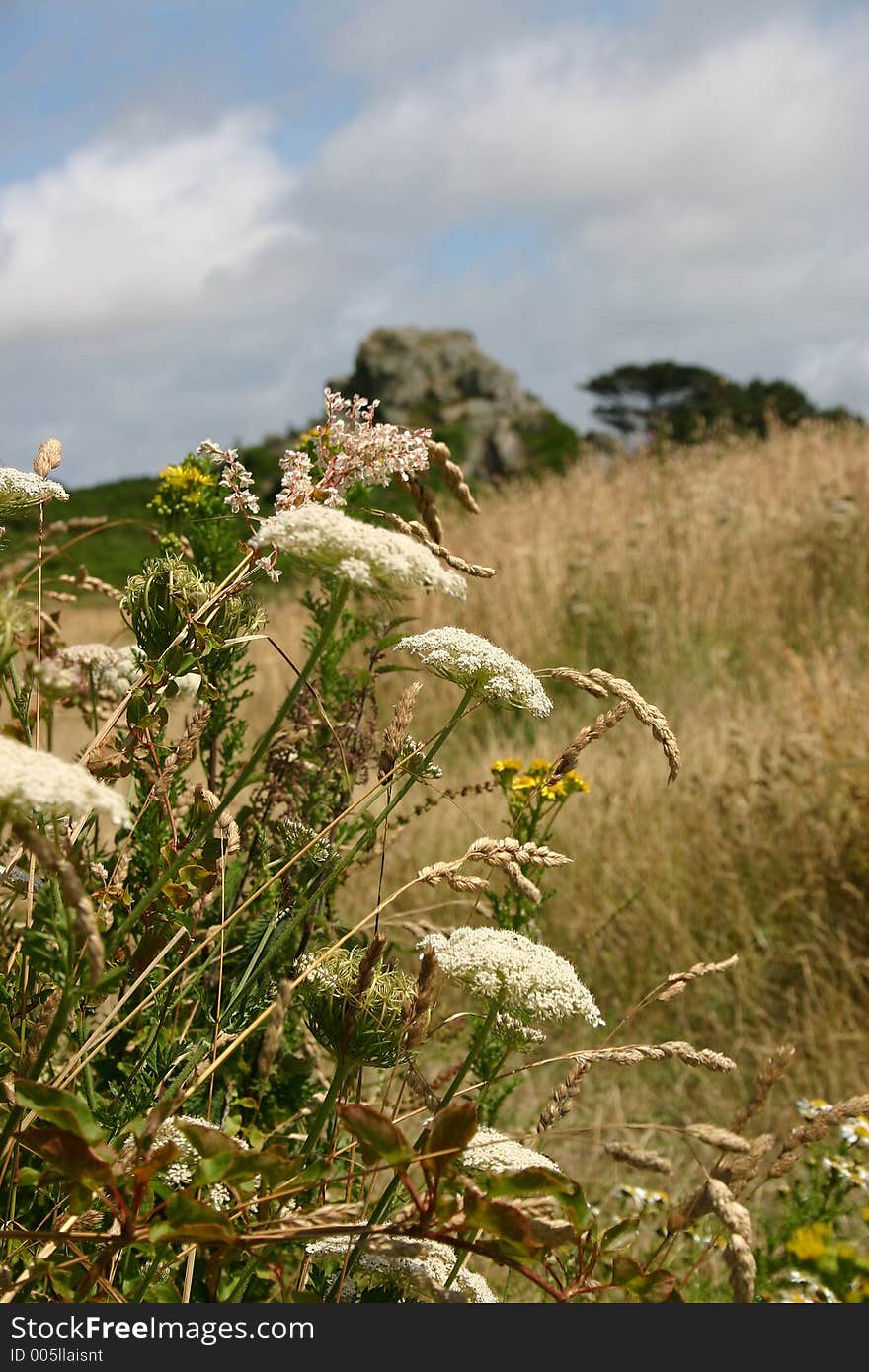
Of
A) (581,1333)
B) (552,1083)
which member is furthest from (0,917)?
(552,1083)

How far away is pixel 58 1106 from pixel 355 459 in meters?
0.69

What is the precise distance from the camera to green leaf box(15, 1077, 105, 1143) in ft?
2.40

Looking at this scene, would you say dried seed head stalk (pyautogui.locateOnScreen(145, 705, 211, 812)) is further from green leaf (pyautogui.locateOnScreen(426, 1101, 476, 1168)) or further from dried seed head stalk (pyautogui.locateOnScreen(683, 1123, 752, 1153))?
dried seed head stalk (pyautogui.locateOnScreen(683, 1123, 752, 1153))

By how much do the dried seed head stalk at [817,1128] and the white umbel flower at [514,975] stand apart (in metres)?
0.23

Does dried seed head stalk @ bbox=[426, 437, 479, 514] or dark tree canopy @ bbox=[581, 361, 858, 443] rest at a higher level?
dark tree canopy @ bbox=[581, 361, 858, 443]

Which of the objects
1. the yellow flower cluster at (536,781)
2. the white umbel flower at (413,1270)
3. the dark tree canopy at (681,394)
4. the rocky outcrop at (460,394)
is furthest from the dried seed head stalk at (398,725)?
the dark tree canopy at (681,394)

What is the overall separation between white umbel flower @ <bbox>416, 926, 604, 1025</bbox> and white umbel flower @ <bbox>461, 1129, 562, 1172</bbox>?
125mm

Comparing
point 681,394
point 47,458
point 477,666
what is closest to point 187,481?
point 47,458

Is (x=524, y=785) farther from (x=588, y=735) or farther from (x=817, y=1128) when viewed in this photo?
(x=817, y=1128)

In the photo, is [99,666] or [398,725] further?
[99,666]

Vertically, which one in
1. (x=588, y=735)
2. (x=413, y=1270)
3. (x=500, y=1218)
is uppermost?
(x=588, y=735)

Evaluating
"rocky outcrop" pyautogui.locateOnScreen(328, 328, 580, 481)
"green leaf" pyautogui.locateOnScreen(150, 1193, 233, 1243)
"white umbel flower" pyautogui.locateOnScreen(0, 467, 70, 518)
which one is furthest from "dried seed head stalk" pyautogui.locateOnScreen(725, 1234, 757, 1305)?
"rocky outcrop" pyautogui.locateOnScreen(328, 328, 580, 481)

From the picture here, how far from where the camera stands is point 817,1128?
1.08 metres

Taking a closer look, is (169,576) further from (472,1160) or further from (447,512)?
(447,512)
